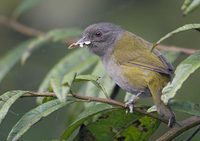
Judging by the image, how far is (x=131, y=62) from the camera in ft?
12.9

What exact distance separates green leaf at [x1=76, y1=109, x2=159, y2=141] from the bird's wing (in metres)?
0.40

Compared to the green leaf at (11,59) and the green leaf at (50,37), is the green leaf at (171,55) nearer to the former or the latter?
the green leaf at (50,37)

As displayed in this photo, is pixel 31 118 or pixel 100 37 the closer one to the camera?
pixel 31 118

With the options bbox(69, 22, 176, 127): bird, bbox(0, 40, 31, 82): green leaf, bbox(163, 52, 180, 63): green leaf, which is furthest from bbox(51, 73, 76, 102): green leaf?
bbox(0, 40, 31, 82): green leaf

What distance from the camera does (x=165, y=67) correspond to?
143 inches

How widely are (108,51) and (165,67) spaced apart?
0.77 metres

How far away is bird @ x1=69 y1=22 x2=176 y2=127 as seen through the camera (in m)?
3.60

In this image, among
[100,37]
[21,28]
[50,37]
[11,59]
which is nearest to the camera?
[100,37]

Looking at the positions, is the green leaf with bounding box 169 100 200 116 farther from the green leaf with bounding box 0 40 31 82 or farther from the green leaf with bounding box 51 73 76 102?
the green leaf with bounding box 0 40 31 82

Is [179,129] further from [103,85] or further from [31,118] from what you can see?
[103,85]

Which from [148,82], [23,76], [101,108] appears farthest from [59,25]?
[101,108]

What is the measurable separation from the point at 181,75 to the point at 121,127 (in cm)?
62

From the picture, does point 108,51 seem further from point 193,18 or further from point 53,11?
point 53,11

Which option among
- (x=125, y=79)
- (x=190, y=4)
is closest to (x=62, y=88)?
(x=190, y=4)
